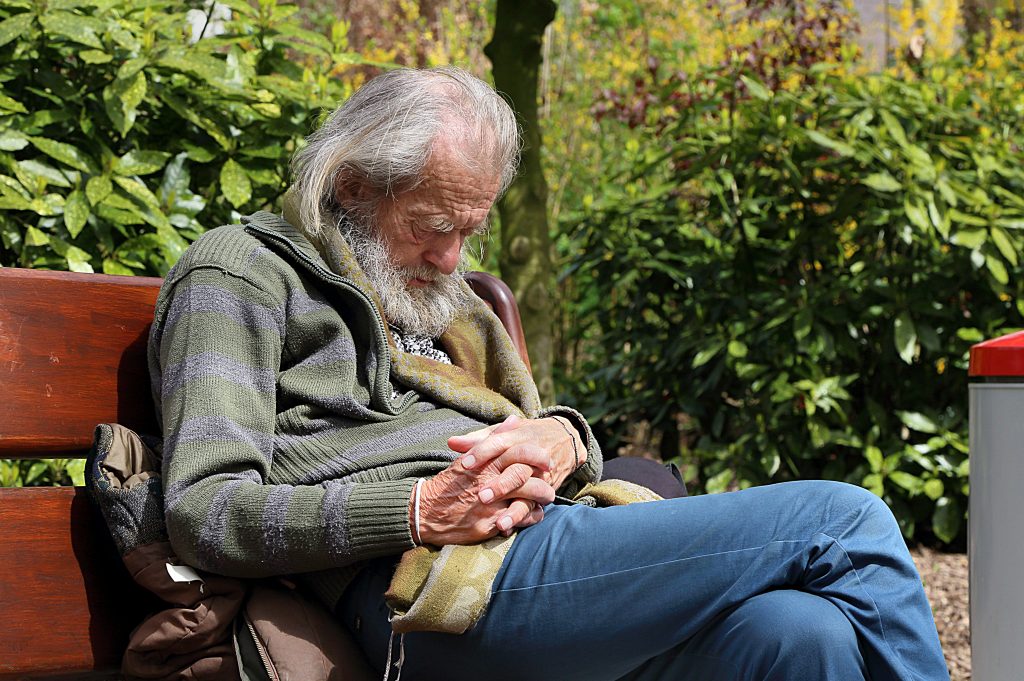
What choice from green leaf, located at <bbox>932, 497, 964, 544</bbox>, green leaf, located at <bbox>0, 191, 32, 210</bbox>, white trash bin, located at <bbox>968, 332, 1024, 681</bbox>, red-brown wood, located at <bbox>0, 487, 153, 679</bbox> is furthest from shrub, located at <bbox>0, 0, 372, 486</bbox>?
green leaf, located at <bbox>932, 497, 964, 544</bbox>

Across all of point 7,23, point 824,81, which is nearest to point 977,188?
point 824,81

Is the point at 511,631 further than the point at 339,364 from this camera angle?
No

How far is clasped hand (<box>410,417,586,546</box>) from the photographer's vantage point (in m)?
1.78

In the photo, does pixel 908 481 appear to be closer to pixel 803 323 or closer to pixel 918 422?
pixel 918 422

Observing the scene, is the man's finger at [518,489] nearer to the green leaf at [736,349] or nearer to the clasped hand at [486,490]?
the clasped hand at [486,490]

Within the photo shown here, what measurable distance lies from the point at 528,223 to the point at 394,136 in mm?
2039

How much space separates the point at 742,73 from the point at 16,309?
9.22 feet

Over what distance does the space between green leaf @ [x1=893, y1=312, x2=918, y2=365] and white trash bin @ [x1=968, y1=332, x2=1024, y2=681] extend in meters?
1.83

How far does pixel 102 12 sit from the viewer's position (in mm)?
2676

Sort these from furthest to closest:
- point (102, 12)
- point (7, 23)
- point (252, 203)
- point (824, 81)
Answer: point (824, 81), point (252, 203), point (102, 12), point (7, 23)

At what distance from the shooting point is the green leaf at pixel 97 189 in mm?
2564

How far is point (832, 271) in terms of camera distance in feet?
13.7

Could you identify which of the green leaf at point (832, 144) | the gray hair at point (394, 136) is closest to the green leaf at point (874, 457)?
the green leaf at point (832, 144)

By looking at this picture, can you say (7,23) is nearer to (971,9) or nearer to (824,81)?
(824,81)
